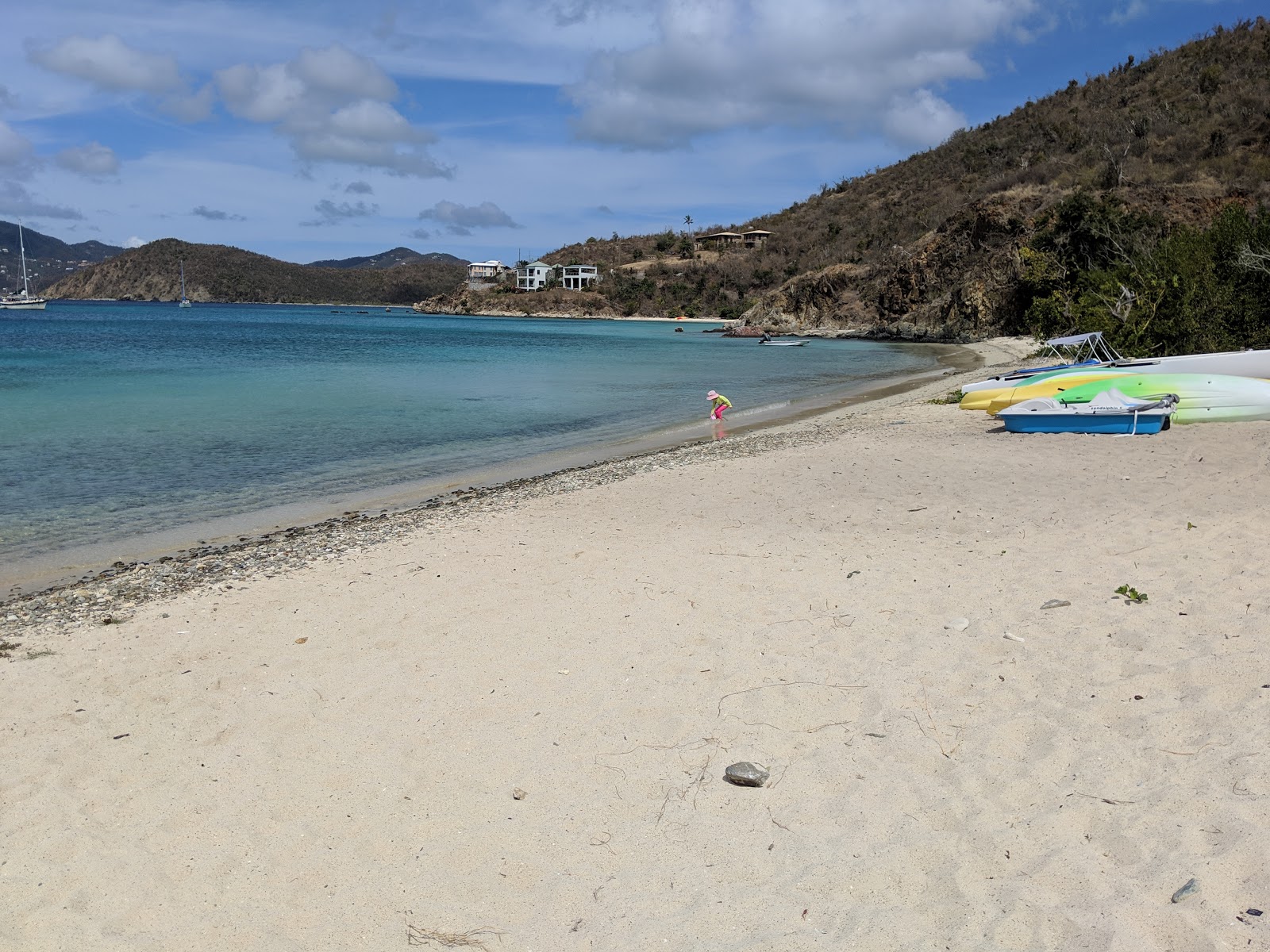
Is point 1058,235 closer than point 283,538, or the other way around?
point 283,538

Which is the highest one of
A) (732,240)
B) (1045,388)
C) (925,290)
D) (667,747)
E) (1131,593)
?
(732,240)

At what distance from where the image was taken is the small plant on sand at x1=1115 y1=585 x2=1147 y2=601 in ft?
18.1

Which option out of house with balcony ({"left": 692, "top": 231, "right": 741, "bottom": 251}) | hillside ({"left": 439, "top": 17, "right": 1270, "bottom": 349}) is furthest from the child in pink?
house with balcony ({"left": 692, "top": 231, "right": 741, "bottom": 251})

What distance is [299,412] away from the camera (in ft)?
69.9

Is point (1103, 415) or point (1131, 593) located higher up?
point (1103, 415)

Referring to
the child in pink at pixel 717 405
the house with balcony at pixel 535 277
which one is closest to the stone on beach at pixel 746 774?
the child in pink at pixel 717 405

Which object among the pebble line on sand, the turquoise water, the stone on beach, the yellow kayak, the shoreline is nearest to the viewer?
the stone on beach

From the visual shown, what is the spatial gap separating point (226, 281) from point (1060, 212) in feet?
544

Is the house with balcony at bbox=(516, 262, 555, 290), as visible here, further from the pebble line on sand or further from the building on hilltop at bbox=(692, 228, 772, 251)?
the pebble line on sand

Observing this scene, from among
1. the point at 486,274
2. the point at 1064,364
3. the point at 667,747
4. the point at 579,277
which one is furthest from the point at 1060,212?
the point at 486,274

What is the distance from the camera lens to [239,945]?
3041 mm

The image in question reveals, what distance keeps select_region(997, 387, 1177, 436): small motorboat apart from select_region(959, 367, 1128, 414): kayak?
145cm

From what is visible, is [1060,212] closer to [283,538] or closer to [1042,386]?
[1042,386]

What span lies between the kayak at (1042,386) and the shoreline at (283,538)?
322 centimetres
